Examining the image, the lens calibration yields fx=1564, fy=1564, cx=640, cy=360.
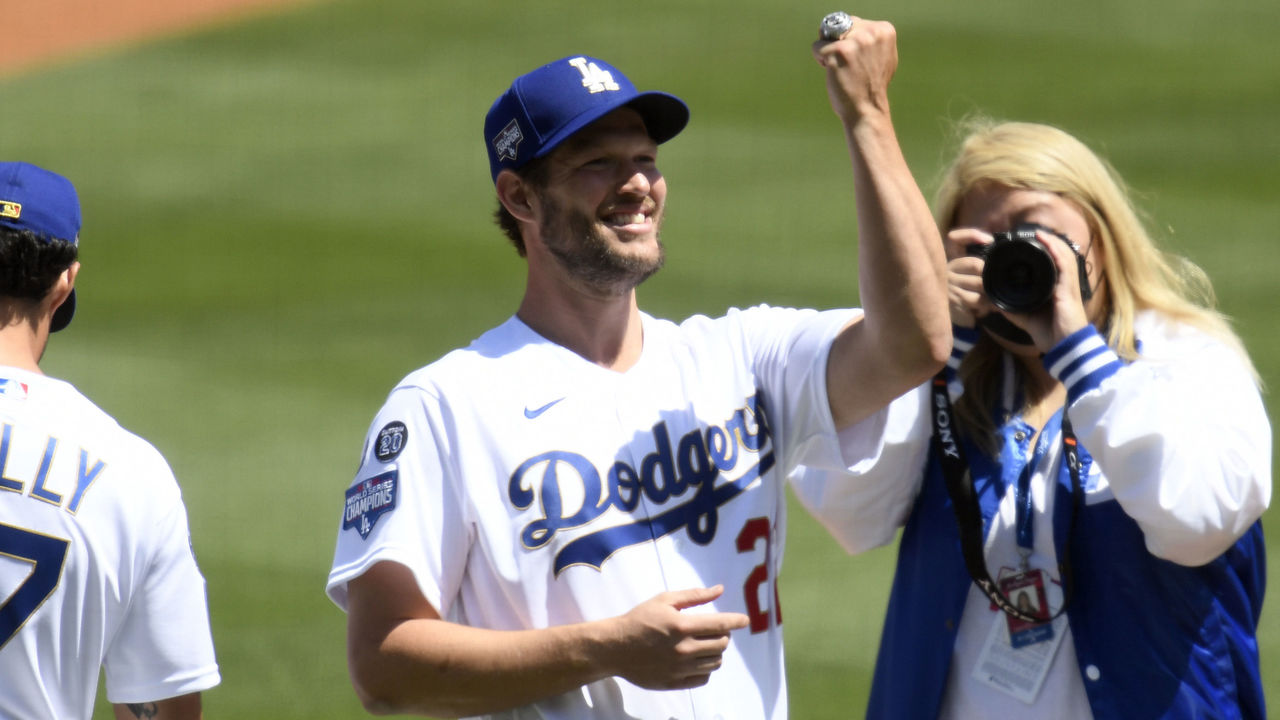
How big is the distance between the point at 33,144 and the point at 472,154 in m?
3.41

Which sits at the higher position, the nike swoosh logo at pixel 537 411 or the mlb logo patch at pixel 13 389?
the mlb logo patch at pixel 13 389

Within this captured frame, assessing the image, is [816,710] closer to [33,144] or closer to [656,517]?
[656,517]

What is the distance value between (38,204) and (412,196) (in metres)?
8.21

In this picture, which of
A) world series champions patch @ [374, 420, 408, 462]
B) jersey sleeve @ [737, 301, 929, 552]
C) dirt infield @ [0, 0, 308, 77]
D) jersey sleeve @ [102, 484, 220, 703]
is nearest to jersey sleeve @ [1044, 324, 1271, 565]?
jersey sleeve @ [737, 301, 929, 552]

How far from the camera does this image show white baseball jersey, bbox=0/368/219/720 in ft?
8.69

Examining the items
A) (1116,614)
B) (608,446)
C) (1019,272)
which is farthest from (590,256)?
(1116,614)

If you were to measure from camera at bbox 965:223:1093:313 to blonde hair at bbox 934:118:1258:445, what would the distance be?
0.13m

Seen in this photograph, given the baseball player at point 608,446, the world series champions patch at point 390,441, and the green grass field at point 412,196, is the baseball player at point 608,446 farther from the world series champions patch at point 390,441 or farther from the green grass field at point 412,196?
the green grass field at point 412,196

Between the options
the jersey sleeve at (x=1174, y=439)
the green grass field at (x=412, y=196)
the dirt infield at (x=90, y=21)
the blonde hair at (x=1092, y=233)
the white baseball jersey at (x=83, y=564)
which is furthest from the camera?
the dirt infield at (x=90, y=21)

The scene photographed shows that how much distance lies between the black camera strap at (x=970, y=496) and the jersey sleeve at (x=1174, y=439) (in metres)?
0.10

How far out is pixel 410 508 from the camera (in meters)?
2.58

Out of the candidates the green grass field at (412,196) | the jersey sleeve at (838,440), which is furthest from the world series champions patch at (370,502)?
the green grass field at (412,196)

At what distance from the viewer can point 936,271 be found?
8.73ft

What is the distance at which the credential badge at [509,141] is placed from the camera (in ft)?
9.47
